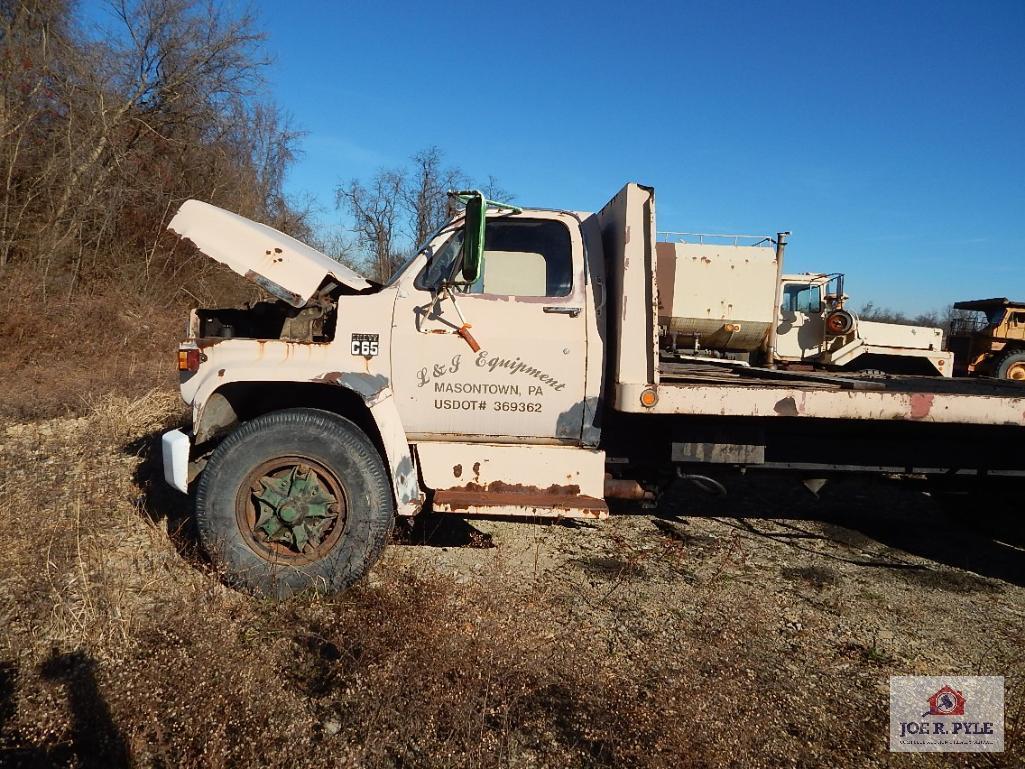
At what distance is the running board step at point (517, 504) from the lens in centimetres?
348

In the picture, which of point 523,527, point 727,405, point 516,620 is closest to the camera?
point 516,620

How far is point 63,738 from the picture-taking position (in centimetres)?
220

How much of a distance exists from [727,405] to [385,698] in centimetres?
237

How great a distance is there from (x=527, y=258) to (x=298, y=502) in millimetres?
2022

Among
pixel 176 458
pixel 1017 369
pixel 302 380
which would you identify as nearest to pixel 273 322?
pixel 302 380

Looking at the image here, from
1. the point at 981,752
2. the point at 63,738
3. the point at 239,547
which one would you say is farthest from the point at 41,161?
the point at 981,752

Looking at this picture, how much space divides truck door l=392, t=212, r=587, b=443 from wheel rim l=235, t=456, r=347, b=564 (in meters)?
0.60

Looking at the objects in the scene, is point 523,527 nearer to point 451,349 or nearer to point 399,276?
point 451,349

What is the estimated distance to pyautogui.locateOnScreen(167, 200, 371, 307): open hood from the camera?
3.53m

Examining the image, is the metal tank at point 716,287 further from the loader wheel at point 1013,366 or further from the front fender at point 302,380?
the front fender at point 302,380

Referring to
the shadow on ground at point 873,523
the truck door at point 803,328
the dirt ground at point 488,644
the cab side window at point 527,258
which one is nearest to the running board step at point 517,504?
the dirt ground at point 488,644

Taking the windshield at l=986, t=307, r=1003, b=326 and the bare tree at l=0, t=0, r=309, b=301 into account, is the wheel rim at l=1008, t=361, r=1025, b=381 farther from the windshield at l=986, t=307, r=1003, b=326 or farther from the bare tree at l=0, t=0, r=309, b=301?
the bare tree at l=0, t=0, r=309, b=301

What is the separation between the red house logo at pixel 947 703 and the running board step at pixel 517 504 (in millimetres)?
1770
